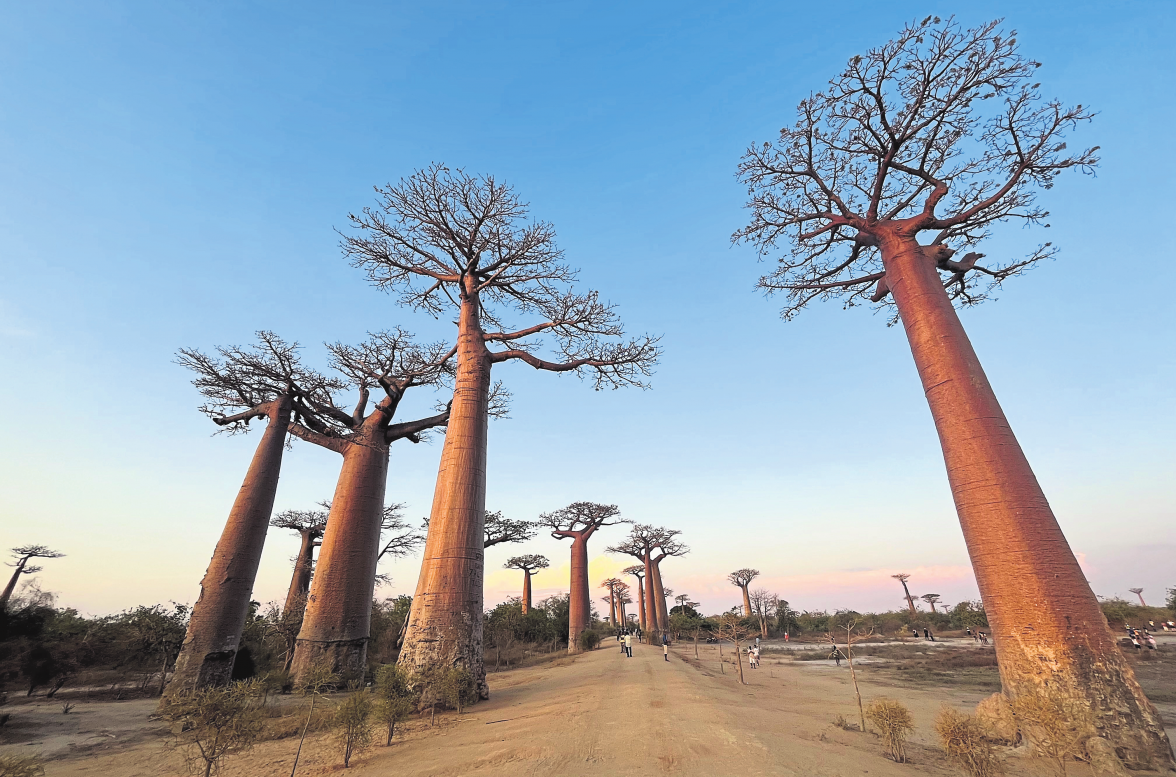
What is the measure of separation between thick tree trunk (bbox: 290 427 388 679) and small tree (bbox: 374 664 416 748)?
382 cm

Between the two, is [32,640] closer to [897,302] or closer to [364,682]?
[364,682]

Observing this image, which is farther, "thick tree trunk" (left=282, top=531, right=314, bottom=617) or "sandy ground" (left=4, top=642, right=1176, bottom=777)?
"thick tree trunk" (left=282, top=531, right=314, bottom=617)

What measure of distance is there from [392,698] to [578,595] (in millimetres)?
21914

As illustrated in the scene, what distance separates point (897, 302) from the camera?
7.55 m

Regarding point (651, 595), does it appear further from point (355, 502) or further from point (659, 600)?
point (355, 502)

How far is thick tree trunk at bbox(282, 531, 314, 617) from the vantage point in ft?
56.5

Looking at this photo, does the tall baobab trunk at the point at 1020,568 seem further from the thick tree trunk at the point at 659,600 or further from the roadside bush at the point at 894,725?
the thick tree trunk at the point at 659,600

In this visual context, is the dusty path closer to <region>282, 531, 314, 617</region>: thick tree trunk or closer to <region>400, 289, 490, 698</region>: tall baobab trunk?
<region>400, 289, 490, 698</region>: tall baobab trunk

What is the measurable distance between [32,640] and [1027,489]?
15281mm

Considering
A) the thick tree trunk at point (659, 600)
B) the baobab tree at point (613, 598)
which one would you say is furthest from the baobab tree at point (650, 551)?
the baobab tree at point (613, 598)

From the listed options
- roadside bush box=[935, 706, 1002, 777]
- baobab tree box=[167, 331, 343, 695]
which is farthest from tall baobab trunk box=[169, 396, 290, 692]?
roadside bush box=[935, 706, 1002, 777]

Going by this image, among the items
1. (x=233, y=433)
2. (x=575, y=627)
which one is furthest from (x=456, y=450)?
(x=575, y=627)

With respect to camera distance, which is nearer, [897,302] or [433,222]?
[897,302]

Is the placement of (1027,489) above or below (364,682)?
above
